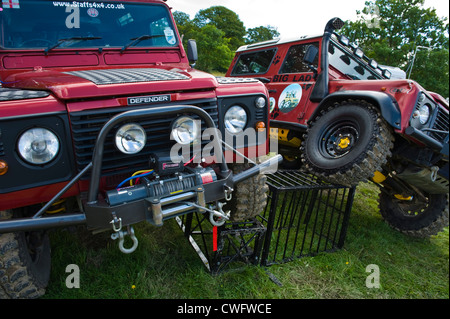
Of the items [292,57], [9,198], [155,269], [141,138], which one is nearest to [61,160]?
[9,198]

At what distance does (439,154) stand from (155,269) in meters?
2.94

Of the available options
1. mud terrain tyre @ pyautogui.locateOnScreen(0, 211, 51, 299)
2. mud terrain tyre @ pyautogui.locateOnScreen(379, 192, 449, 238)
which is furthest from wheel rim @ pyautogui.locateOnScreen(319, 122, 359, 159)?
mud terrain tyre @ pyautogui.locateOnScreen(0, 211, 51, 299)

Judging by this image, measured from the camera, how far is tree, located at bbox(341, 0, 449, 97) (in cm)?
1326

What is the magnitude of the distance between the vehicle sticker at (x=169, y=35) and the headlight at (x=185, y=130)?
157 centimetres

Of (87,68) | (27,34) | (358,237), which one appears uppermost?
(27,34)

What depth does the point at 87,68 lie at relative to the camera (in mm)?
2406

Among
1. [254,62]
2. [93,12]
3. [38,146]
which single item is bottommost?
[38,146]

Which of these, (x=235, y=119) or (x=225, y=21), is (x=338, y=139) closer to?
(x=235, y=119)

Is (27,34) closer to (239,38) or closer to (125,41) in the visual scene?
(125,41)

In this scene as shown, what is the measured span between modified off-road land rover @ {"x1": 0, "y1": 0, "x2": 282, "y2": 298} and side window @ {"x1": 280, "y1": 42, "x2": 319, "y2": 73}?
2.27m

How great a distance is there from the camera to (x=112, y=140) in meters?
1.67

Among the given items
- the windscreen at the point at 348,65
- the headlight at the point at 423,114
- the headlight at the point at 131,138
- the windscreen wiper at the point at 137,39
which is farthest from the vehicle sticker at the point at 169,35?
the headlight at the point at 423,114

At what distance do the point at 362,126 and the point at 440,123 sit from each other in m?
0.84

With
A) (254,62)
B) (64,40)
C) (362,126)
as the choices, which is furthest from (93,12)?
(254,62)
